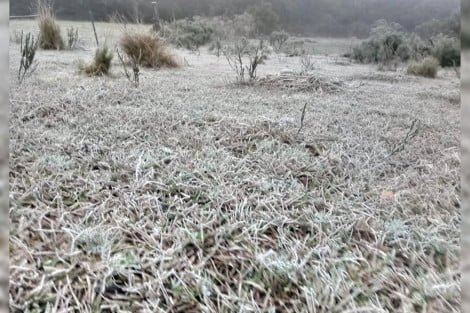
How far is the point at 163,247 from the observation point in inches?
36.4

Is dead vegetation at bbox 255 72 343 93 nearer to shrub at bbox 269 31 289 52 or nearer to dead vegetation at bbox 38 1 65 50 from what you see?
dead vegetation at bbox 38 1 65 50

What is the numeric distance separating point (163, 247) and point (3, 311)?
55 cm

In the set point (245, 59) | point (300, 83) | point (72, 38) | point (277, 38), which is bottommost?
point (300, 83)

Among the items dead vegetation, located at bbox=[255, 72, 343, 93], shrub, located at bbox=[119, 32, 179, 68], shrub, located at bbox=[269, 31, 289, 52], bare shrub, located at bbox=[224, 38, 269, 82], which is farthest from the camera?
shrub, located at bbox=[269, 31, 289, 52]

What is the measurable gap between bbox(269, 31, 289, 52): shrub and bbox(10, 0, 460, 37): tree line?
21.3 inches

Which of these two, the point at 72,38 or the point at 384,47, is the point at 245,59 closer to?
the point at 72,38

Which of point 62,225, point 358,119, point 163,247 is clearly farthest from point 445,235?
point 358,119

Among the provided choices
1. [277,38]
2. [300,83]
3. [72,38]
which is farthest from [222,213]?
[277,38]

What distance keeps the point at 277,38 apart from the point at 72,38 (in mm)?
4678

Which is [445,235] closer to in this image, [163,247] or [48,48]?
[163,247]

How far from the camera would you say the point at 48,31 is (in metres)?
4.75

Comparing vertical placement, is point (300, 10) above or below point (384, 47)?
above

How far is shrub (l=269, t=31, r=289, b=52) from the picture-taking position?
821cm

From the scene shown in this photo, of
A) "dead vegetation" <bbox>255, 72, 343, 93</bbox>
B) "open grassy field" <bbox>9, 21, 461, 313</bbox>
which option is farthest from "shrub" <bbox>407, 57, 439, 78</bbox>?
"open grassy field" <bbox>9, 21, 461, 313</bbox>
